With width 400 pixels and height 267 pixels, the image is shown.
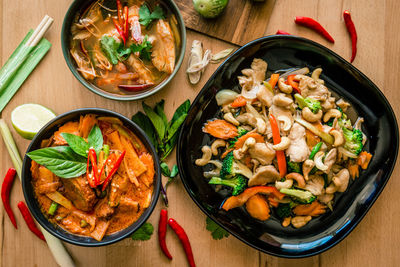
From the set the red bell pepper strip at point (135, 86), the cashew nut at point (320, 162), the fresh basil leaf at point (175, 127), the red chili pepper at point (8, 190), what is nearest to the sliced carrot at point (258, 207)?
the cashew nut at point (320, 162)

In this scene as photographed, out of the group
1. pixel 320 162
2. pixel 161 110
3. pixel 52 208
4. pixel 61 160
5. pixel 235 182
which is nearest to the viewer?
pixel 61 160

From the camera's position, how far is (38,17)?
247 cm

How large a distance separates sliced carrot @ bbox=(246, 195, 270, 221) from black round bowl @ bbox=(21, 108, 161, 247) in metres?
0.64

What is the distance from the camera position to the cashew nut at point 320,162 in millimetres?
2199

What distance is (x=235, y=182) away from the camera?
91.6 inches

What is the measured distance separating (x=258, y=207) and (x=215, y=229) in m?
0.37

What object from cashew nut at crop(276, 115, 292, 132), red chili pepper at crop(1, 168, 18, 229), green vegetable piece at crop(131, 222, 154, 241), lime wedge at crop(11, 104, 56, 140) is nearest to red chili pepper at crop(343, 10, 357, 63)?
cashew nut at crop(276, 115, 292, 132)

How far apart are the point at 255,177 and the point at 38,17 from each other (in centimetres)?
182

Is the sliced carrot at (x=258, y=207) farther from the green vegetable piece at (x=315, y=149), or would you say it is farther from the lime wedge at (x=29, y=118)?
the lime wedge at (x=29, y=118)

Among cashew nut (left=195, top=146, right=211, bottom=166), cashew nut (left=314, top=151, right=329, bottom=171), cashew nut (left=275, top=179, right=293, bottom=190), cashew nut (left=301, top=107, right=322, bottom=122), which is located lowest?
cashew nut (left=195, top=146, right=211, bottom=166)

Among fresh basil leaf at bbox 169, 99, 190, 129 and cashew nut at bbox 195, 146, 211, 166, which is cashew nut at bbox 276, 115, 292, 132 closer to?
cashew nut at bbox 195, 146, 211, 166

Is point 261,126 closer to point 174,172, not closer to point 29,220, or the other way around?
point 174,172

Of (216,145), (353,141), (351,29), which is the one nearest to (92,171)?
(216,145)

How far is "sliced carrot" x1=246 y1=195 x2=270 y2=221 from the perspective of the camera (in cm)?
234
